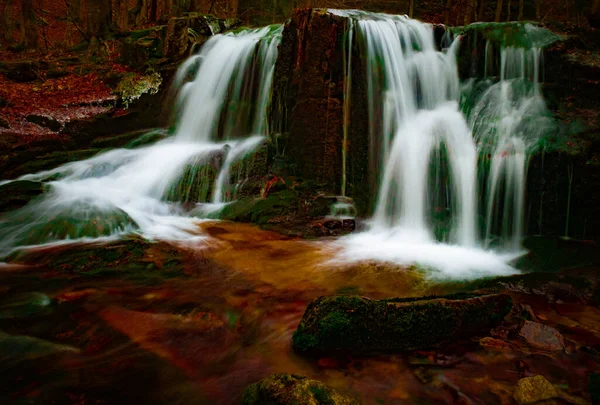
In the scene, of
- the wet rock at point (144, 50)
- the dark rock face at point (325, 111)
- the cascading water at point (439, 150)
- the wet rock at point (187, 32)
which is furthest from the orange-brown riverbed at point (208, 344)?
the wet rock at point (144, 50)

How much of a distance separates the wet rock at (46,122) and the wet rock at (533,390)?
1115 centimetres

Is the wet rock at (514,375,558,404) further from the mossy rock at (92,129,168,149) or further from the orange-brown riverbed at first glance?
the mossy rock at (92,129,168,149)

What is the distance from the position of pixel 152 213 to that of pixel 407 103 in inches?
232

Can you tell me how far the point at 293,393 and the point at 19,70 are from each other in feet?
49.8

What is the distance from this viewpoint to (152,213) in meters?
7.57

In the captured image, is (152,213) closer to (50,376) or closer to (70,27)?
(50,376)

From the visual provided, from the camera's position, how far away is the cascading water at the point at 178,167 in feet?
19.7

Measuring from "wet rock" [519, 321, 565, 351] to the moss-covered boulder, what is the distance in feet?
1.87

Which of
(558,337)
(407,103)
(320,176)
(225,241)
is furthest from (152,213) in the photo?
(558,337)

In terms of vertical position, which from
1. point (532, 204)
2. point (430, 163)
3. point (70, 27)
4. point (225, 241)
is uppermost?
point (70, 27)

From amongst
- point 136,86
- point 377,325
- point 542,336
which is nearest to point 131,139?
point 136,86

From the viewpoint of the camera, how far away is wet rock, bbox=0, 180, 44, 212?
6.47m

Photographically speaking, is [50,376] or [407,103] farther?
[407,103]

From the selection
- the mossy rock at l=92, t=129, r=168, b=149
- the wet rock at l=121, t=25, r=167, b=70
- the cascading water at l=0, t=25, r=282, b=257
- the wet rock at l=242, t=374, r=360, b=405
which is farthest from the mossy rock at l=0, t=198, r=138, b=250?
the wet rock at l=121, t=25, r=167, b=70
